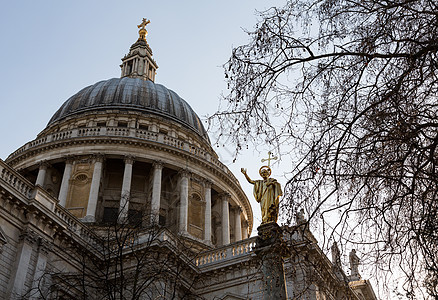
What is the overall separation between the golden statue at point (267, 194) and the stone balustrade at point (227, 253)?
31.8 ft

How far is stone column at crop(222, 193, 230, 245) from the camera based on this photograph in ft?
121

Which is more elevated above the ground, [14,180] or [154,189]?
[154,189]

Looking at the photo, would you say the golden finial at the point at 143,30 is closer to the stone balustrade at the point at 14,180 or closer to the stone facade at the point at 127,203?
the stone facade at the point at 127,203

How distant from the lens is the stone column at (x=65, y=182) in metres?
34.3

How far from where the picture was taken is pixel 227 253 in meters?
24.3

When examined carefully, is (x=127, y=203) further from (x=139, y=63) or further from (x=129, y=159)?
(x=139, y=63)

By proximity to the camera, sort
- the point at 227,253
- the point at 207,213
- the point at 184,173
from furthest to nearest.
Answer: the point at 184,173
the point at 207,213
the point at 227,253

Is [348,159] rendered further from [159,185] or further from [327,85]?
[159,185]

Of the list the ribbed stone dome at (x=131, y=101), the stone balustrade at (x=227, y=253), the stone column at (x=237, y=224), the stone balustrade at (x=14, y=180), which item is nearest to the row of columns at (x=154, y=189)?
the stone column at (x=237, y=224)

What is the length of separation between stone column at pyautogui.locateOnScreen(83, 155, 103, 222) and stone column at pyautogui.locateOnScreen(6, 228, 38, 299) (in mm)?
12087

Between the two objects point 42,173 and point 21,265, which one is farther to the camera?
point 42,173

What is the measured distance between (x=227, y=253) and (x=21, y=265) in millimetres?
9128

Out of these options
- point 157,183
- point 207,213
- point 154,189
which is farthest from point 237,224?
point 154,189

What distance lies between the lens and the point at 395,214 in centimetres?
843
